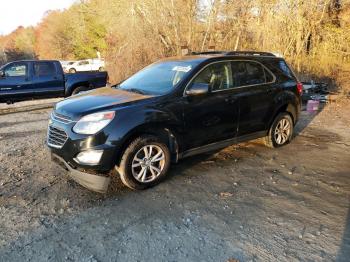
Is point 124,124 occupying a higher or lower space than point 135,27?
lower

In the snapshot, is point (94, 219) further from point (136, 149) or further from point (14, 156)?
point (14, 156)

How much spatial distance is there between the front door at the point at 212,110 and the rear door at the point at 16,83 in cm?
805

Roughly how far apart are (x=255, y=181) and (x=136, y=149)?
6.00 feet

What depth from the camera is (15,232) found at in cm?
373

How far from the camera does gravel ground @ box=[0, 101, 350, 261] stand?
3.40 m

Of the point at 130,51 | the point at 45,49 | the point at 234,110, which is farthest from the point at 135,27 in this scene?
the point at 45,49

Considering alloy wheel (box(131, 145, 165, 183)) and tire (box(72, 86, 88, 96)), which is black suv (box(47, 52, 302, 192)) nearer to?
alloy wheel (box(131, 145, 165, 183))

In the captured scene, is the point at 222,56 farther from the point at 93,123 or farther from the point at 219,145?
the point at 93,123

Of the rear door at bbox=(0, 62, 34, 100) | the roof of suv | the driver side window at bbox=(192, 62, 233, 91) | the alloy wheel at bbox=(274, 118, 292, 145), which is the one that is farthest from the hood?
the rear door at bbox=(0, 62, 34, 100)

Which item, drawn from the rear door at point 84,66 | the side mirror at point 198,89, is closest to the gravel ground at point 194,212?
the side mirror at point 198,89

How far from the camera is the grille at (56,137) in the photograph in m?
4.54

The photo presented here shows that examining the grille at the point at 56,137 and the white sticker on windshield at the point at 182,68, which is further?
the white sticker on windshield at the point at 182,68

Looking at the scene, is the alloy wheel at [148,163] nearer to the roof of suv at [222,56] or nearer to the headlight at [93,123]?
the headlight at [93,123]

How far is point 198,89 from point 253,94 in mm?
1350
